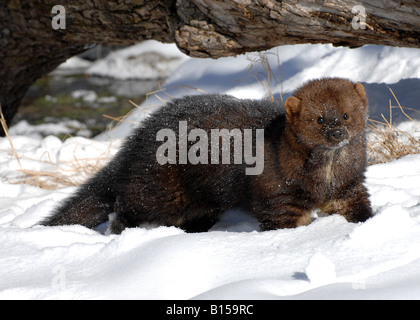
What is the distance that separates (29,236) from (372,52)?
4258 mm

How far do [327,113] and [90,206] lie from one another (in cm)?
174

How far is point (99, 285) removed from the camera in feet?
7.59

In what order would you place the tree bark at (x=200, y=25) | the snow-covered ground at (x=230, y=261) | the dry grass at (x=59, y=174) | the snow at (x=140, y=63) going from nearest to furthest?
Result: the snow-covered ground at (x=230, y=261) → the tree bark at (x=200, y=25) → the dry grass at (x=59, y=174) → the snow at (x=140, y=63)

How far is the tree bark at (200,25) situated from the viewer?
3684 mm

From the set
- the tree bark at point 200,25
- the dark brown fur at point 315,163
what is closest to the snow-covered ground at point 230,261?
the dark brown fur at point 315,163

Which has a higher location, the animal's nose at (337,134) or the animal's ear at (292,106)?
the animal's ear at (292,106)

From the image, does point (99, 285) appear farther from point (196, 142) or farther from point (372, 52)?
point (372, 52)

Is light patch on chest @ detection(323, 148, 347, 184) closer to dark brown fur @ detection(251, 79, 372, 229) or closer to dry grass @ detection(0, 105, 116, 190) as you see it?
dark brown fur @ detection(251, 79, 372, 229)

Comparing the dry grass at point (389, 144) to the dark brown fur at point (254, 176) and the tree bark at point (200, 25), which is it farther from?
the dark brown fur at point (254, 176)

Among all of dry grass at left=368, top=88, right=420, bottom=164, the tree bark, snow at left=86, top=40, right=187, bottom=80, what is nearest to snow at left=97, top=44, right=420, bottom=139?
dry grass at left=368, top=88, right=420, bottom=164

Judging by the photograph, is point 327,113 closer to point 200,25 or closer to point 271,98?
point 200,25

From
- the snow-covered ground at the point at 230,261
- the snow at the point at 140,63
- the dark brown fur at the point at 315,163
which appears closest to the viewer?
the snow-covered ground at the point at 230,261

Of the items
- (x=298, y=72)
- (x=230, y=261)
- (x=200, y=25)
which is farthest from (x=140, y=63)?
(x=230, y=261)
